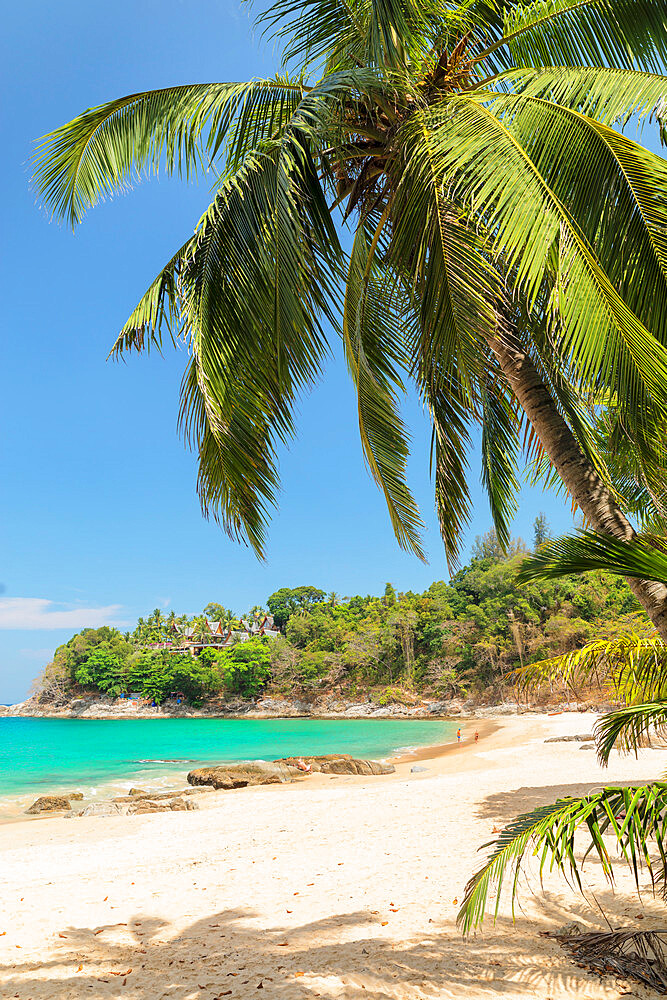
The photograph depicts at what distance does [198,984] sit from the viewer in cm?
340

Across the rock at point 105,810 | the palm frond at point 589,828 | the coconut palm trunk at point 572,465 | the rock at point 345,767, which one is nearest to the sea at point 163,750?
the rock at point 105,810

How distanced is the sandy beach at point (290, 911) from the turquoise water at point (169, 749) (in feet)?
42.2

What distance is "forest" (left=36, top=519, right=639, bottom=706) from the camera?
38.2 m

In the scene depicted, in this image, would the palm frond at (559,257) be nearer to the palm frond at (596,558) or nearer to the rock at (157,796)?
the palm frond at (596,558)

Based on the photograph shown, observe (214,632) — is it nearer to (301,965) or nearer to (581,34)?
(301,965)

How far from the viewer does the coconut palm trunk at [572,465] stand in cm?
287

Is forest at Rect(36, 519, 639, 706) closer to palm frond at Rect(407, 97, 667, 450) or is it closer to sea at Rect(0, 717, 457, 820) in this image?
sea at Rect(0, 717, 457, 820)

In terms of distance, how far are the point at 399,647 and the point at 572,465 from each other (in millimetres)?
47383

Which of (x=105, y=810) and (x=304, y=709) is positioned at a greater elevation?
(x=105, y=810)

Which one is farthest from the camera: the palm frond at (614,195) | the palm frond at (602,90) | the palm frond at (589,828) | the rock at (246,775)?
the rock at (246,775)

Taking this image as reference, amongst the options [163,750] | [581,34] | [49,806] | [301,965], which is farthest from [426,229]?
[163,750]

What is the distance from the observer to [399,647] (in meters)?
48.8

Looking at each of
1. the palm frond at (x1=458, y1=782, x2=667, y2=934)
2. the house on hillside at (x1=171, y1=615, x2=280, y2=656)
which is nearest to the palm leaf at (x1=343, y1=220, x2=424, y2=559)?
the palm frond at (x1=458, y1=782, x2=667, y2=934)

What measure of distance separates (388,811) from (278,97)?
30.5 feet
